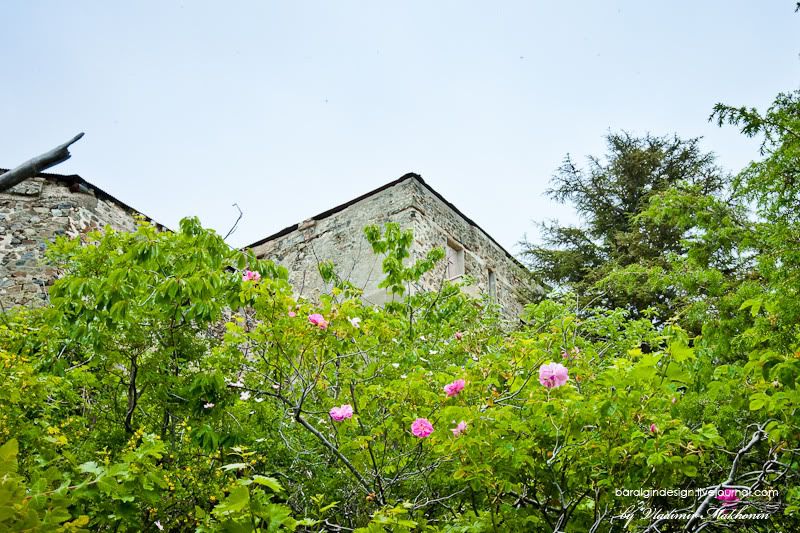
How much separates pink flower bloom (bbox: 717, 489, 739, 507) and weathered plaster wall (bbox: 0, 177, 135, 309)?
7783mm

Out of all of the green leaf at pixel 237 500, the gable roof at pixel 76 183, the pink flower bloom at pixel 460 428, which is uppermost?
the gable roof at pixel 76 183

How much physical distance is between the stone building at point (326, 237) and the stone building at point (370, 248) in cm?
2

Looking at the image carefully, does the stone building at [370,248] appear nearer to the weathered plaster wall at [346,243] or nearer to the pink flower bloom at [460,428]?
Result: the weathered plaster wall at [346,243]

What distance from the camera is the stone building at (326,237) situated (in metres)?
7.41

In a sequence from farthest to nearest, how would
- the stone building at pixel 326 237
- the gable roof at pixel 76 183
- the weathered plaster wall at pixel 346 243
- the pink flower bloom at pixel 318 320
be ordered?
the weathered plaster wall at pixel 346 243, the gable roof at pixel 76 183, the stone building at pixel 326 237, the pink flower bloom at pixel 318 320

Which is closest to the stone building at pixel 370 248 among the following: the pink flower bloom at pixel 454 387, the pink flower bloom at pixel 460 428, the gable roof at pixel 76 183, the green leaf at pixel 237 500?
the gable roof at pixel 76 183

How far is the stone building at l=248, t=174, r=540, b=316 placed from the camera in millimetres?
9797

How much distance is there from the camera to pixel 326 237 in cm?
1057

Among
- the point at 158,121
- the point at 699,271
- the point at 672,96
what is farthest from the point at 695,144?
the point at 158,121

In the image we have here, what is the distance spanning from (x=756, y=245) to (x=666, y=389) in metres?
2.88

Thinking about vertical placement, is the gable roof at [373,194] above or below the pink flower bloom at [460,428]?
above

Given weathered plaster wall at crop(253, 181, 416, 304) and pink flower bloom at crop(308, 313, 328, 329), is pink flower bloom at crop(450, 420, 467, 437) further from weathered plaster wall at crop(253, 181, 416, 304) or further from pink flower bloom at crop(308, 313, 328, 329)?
weathered plaster wall at crop(253, 181, 416, 304)

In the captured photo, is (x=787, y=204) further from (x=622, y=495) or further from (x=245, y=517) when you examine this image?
(x=245, y=517)

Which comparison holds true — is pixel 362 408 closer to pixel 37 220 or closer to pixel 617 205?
pixel 37 220
